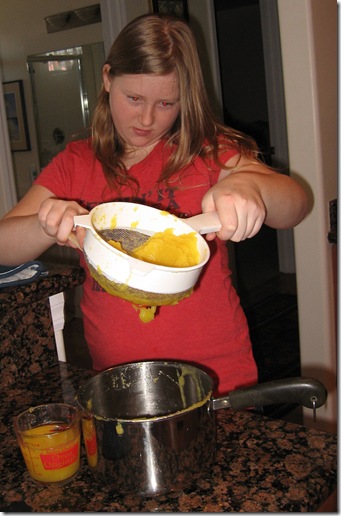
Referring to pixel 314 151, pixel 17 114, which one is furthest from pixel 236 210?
pixel 17 114

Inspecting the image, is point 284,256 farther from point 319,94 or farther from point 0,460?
point 0,460

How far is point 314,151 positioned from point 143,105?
3.03 feet

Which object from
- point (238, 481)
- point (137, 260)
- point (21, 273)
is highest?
point (137, 260)

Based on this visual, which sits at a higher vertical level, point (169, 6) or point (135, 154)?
point (169, 6)

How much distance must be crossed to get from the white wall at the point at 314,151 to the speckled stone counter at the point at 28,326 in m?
1.00

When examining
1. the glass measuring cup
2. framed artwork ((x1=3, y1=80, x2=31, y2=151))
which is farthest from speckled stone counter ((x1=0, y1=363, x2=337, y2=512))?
framed artwork ((x1=3, y1=80, x2=31, y2=151))

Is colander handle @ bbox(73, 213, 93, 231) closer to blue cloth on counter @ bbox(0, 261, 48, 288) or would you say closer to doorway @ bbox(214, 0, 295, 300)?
blue cloth on counter @ bbox(0, 261, 48, 288)

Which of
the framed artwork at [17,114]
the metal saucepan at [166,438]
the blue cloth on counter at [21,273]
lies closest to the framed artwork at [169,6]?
the framed artwork at [17,114]

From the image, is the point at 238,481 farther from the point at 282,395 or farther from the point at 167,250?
the point at 167,250

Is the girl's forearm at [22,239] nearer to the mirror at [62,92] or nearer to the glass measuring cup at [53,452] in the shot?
the glass measuring cup at [53,452]

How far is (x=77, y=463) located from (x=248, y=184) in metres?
0.49

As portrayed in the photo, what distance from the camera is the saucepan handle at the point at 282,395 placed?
0.76 m

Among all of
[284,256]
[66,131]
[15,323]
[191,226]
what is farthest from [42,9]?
[191,226]

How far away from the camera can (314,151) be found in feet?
6.31
